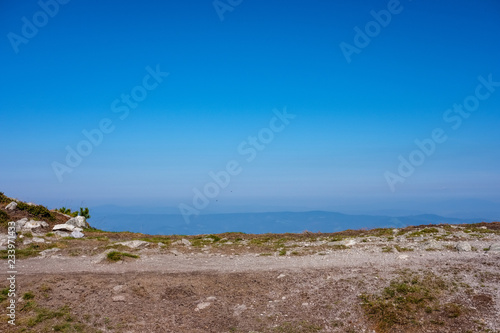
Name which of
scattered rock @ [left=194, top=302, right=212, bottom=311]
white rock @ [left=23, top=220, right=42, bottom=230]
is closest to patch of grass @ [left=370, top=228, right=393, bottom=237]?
scattered rock @ [left=194, top=302, right=212, bottom=311]

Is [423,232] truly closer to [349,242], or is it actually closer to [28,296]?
[349,242]

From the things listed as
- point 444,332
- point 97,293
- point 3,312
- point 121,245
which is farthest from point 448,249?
point 3,312

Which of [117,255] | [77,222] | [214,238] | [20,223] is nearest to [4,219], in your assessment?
[20,223]

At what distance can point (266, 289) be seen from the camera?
1662cm

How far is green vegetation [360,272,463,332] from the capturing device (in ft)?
43.0

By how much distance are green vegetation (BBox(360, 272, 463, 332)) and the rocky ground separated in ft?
0.13

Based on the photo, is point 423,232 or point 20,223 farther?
point 20,223

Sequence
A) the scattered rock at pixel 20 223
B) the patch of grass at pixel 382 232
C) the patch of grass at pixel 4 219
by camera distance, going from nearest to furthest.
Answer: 1. the patch of grass at pixel 382 232
2. the patch of grass at pixel 4 219
3. the scattered rock at pixel 20 223

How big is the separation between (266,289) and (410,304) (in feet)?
20.9

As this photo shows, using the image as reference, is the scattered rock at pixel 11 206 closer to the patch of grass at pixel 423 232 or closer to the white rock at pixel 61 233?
the white rock at pixel 61 233

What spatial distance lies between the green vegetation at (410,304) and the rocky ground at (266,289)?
0.04 metres

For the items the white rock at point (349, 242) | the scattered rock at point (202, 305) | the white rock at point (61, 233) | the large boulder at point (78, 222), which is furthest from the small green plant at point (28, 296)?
the large boulder at point (78, 222)

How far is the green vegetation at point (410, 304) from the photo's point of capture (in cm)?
1312

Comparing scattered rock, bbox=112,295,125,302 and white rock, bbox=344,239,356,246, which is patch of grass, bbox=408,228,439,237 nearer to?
white rock, bbox=344,239,356,246
